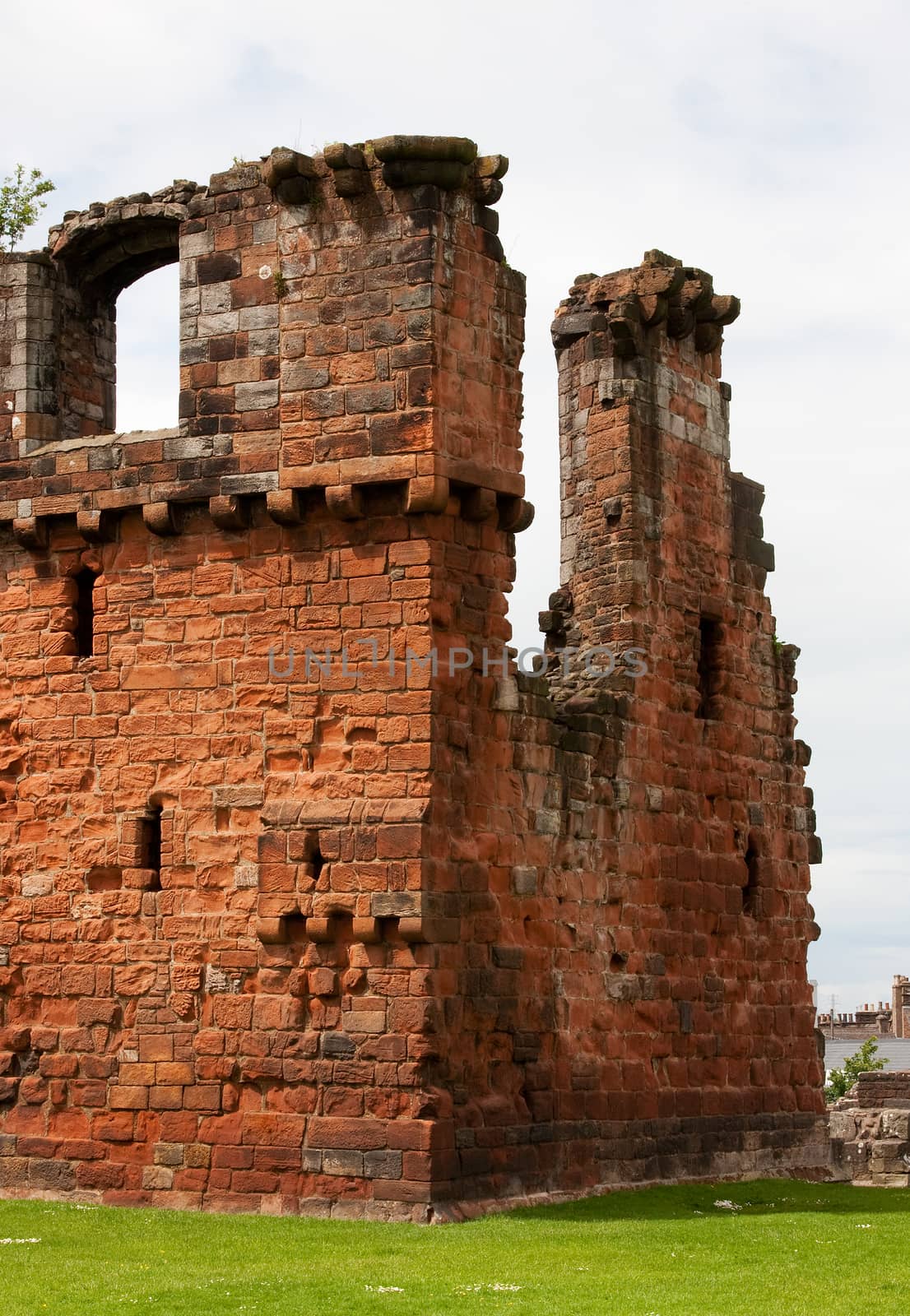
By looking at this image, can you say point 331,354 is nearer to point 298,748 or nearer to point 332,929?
point 298,748

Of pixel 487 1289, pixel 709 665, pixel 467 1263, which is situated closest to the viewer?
pixel 487 1289

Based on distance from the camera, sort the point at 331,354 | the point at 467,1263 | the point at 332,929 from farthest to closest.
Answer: the point at 331,354, the point at 332,929, the point at 467,1263

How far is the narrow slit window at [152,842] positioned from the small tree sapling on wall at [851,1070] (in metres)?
25.5

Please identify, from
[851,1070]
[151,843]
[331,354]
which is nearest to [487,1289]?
[151,843]

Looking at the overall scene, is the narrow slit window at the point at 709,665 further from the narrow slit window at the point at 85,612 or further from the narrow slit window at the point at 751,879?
the narrow slit window at the point at 85,612

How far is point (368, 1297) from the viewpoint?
13461 mm

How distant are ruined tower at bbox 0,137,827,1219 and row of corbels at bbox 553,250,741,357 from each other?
3.52m

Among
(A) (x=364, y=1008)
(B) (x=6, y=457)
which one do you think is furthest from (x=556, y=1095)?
(B) (x=6, y=457)

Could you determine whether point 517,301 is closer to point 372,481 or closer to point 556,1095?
point 372,481

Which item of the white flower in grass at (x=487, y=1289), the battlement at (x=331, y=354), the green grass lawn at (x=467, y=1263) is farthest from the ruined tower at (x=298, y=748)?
the white flower in grass at (x=487, y=1289)

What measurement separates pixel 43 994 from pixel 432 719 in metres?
3.90

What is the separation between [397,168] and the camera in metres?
17.7

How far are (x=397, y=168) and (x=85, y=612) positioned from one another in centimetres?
435

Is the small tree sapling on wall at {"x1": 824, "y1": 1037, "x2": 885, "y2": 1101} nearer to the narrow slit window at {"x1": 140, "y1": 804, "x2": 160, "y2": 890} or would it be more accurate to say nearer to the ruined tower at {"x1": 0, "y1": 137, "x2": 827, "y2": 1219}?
the ruined tower at {"x1": 0, "y1": 137, "x2": 827, "y2": 1219}
